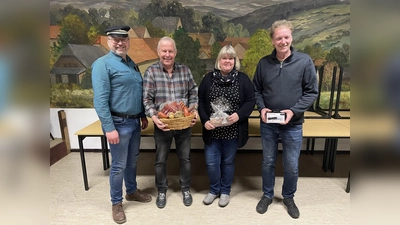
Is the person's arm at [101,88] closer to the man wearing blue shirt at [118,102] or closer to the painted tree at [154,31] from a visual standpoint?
the man wearing blue shirt at [118,102]

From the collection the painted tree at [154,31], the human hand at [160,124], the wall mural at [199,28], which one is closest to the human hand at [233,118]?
the human hand at [160,124]

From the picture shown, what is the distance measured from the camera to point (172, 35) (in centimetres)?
331

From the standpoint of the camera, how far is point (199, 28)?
328 cm

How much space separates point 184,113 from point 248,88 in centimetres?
57

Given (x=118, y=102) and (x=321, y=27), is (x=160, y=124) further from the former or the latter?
(x=321, y=27)

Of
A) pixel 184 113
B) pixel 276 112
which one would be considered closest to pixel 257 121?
pixel 276 112

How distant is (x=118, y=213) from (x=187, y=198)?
Answer: 0.63 meters

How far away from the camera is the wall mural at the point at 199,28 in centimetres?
322

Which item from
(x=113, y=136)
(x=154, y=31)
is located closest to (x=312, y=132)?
(x=113, y=136)

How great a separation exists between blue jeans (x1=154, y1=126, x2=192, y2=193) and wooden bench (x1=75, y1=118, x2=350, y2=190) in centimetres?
29

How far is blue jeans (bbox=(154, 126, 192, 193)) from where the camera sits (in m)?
2.17

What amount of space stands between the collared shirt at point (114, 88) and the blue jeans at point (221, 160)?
0.73 meters

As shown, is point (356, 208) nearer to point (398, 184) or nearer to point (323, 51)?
point (398, 184)

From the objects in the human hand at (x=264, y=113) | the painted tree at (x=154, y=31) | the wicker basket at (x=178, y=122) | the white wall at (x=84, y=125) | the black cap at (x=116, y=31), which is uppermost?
the painted tree at (x=154, y=31)
